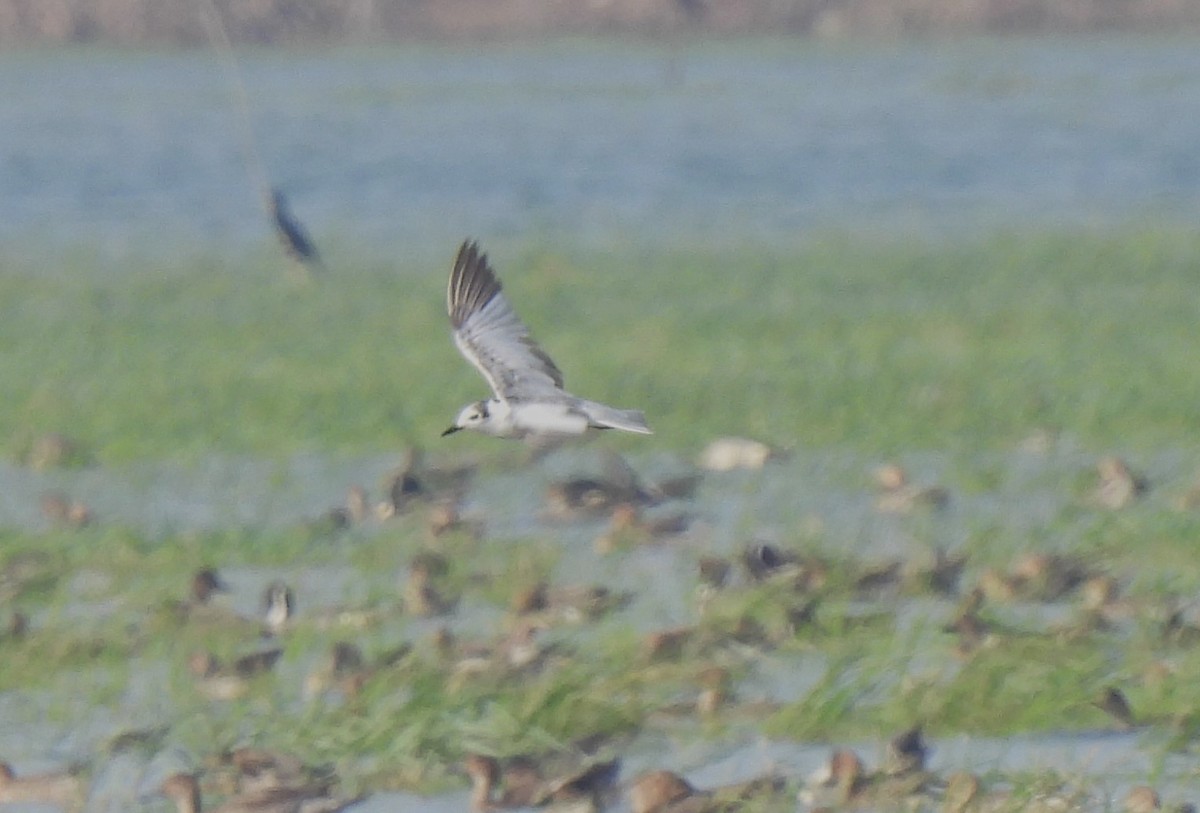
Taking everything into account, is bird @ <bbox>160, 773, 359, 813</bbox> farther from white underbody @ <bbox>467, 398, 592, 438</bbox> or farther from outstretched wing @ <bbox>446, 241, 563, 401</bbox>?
outstretched wing @ <bbox>446, 241, 563, 401</bbox>

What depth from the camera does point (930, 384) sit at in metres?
15.2

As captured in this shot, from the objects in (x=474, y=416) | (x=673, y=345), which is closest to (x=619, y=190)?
(x=673, y=345)

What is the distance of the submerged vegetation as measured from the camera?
8414 millimetres

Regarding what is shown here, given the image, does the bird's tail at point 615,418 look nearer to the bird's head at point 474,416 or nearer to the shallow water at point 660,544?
the bird's head at point 474,416

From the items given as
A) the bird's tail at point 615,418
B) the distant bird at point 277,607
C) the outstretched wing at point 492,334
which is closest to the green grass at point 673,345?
the distant bird at point 277,607

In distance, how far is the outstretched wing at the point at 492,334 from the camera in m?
8.48

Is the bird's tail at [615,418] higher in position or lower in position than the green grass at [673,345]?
higher

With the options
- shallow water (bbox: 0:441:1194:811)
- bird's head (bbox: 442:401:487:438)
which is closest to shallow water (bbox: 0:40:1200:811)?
shallow water (bbox: 0:441:1194:811)

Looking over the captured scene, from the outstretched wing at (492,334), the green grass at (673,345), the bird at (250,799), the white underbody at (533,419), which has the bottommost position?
the green grass at (673,345)

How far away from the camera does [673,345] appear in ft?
55.6

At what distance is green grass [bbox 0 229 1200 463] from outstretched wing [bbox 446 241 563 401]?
5063 millimetres

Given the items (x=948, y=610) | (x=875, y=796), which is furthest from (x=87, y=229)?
(x=875, y=796)

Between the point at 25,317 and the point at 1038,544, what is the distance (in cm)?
1072

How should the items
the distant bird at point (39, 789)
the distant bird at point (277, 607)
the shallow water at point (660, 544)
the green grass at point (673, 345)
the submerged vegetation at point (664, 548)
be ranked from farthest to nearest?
the green grass at point (673, 345) < the distant bird at point (277, 607) < the submerged vegetation at point (664, 548) < the shallow water at point (660, 544) < the distant bird at point (39, 789)
